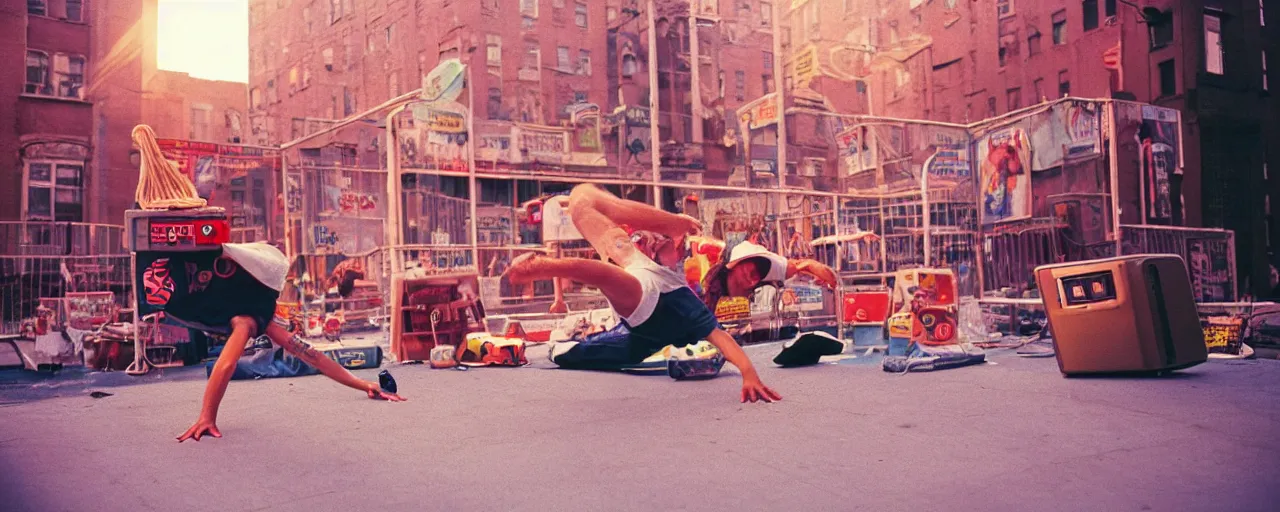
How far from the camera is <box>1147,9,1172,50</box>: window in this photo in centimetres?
1123

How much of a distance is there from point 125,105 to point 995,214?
11578 mm

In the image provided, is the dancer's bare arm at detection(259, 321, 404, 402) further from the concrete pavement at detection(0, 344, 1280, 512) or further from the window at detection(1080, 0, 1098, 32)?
the window at detection(1080, 0, 1098, 32)

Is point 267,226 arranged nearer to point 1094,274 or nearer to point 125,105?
point 125,105

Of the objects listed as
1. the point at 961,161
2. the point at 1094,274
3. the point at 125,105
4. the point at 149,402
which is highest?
the point at 125,105

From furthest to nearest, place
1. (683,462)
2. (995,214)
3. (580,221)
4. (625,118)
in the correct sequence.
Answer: (625,118) → (995,214) → (580,221) → (683,462)

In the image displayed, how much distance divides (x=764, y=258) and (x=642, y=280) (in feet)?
6.82

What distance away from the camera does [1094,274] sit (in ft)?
16.8

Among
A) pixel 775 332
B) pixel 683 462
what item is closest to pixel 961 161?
pixel 775 332

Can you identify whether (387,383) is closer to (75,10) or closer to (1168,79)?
(75,10)

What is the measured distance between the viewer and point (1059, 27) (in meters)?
10.8

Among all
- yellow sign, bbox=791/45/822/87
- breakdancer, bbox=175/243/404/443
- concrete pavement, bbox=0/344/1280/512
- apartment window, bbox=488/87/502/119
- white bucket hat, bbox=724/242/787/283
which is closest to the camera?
concrete pavement, bbox=0/344/1280/512

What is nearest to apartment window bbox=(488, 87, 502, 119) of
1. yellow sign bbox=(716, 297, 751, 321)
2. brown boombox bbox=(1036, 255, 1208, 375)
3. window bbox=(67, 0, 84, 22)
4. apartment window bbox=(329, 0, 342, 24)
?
apartment window bbox=(329, 0, 342, 24)

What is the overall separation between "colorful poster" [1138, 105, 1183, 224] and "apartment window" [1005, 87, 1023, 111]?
4.87ft

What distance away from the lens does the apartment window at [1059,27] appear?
35.1 ft
